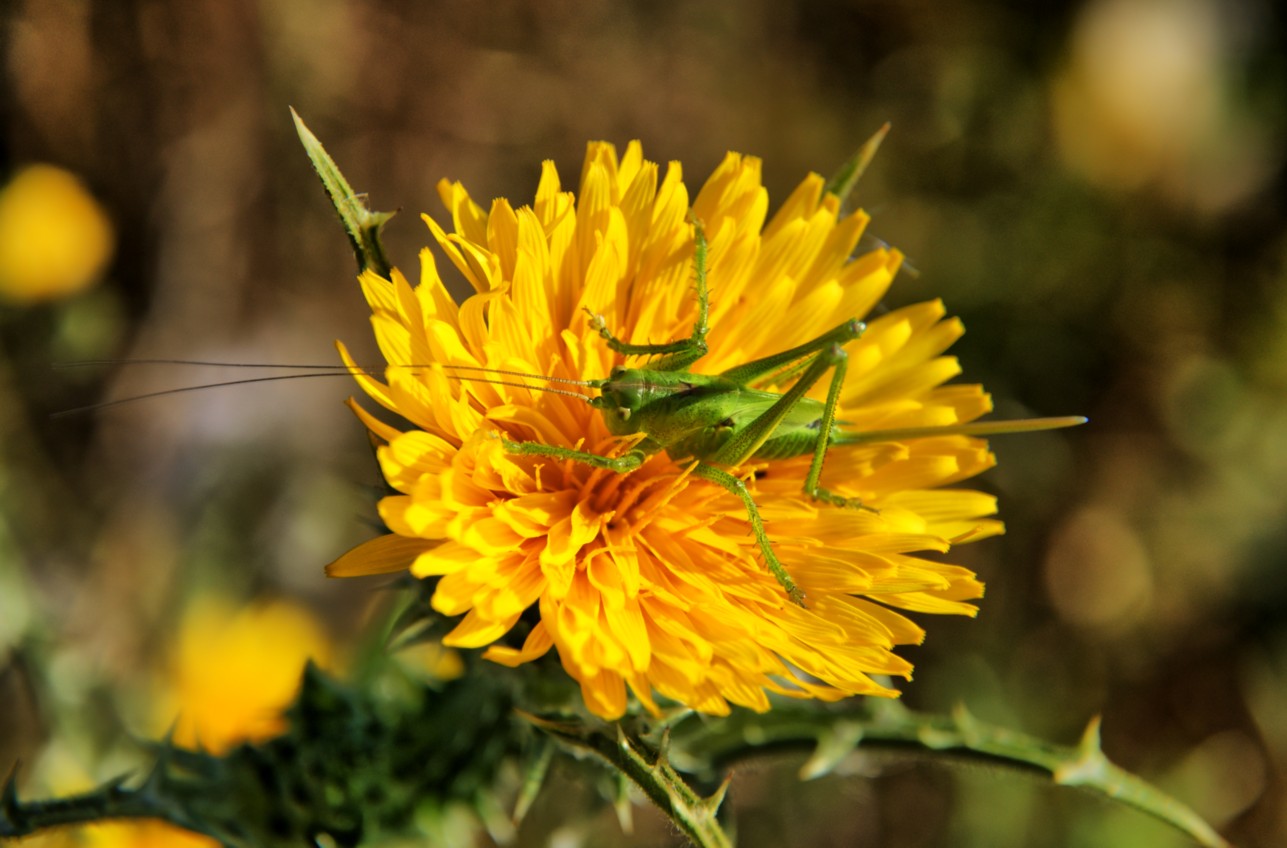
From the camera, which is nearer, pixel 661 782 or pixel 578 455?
pixel 661 782

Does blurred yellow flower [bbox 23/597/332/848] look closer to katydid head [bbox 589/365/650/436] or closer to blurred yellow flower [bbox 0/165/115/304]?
blurred yellow flower [bbox 0/165/115/304]

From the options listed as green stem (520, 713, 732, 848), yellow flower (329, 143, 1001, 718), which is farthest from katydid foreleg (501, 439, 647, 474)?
green stem (520, 713, 732, 848)

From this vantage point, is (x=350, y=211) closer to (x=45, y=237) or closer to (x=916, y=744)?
(x=916, y=744)

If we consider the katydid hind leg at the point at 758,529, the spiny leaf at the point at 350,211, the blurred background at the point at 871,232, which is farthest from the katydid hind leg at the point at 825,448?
the blurred background at the point at 871,232

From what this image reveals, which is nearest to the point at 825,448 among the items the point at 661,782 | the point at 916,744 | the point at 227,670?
the point at 916,744

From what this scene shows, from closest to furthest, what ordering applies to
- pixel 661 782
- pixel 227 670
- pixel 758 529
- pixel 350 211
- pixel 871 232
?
pixel 661 782 < pixel 350 211 < pixel 758 529 < pixel 227 670 < pixel 871 232

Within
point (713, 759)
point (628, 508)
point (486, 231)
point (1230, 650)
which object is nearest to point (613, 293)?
point (486, 231)

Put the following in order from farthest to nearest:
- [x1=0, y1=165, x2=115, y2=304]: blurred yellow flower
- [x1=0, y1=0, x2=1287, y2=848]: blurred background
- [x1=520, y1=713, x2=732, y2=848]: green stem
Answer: [x1=0, y1=0, x2=1287, y2=848]: blurred background → [x1=0, y1=165, x2=115, y2=304]: blurred yellow flower → [x1=520, y1=713, x2=732, y2=848]: green stem
